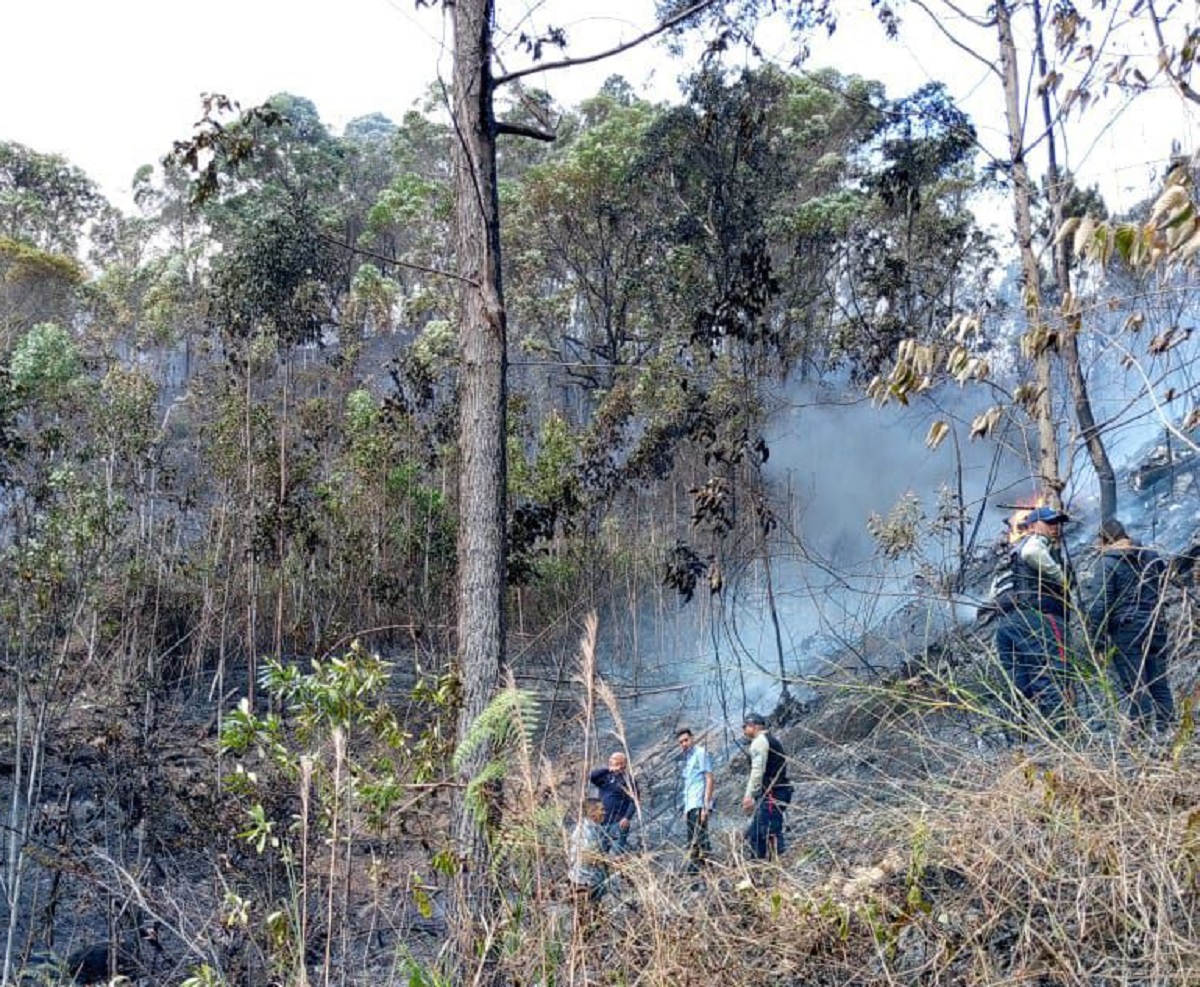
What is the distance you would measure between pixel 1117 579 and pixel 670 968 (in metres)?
3.32

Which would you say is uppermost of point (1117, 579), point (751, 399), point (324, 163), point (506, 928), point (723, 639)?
point (324, 163)

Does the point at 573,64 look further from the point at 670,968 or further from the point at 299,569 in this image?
the point at 299,569

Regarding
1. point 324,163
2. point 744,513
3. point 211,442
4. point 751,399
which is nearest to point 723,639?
point 744,513

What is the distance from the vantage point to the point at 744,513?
1421 cm

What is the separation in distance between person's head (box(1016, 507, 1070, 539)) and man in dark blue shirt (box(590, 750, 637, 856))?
2.28 m

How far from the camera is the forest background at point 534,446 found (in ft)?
17.6

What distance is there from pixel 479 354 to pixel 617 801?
9.10ft

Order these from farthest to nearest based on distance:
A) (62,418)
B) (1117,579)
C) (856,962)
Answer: (62,418), (1117,579), (856,962)

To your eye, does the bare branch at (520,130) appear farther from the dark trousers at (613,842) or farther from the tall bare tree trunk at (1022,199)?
the dark trousers at (613,842)

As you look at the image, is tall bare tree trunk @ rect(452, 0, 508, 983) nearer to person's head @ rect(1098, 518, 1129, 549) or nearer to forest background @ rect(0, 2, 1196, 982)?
forest background @ rect(0, 2, 1196, 982)

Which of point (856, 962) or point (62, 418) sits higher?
point (62, 418)

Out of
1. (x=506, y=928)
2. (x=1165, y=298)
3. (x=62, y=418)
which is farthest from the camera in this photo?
(x=62, y=418)

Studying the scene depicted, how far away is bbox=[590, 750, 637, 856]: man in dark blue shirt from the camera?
4039mm

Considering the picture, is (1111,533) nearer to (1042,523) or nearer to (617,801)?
(1042,523)
